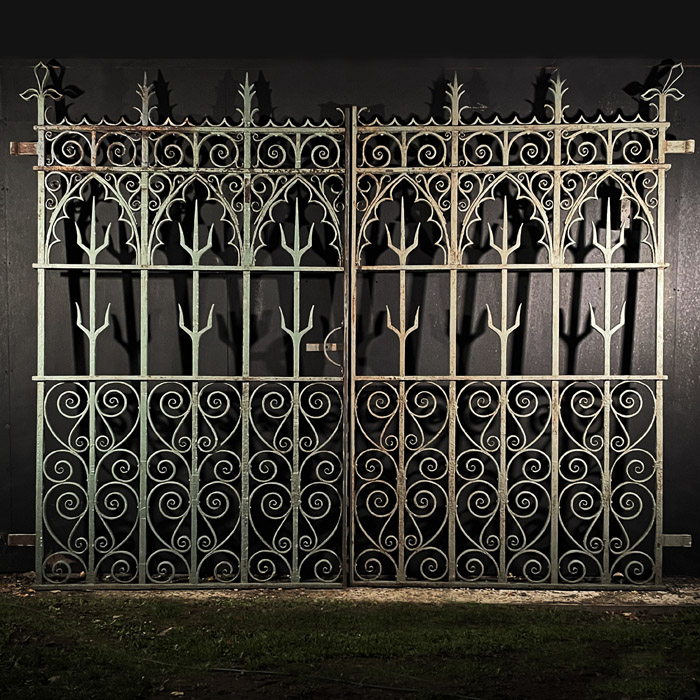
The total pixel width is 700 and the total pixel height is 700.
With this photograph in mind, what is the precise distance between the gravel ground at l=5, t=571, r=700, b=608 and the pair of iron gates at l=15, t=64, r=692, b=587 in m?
0.09

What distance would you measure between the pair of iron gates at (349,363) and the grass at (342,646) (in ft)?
1.15

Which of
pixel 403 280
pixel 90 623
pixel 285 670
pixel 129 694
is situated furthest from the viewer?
pixel 403 280

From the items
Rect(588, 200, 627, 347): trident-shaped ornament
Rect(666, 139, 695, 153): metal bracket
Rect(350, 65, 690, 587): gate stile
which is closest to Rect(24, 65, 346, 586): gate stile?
Rect(350, 65, 690, 587): gate stile

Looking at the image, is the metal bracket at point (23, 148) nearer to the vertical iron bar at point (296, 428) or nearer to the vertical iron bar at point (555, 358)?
the vertical iron bar at point (296, 428)

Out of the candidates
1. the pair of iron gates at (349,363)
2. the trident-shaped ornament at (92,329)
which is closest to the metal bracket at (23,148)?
the pair of iron gates at (349,363)

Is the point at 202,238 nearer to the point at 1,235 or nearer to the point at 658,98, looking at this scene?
the point at 1,235

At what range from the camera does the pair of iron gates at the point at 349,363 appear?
462cm

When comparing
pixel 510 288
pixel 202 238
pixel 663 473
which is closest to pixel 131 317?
pixel 202 238

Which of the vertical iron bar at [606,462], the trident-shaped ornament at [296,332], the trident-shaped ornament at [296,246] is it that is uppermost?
the trident-shaped ornament at [296,246]

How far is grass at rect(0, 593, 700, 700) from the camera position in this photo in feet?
11.5

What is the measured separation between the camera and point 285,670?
3.62m

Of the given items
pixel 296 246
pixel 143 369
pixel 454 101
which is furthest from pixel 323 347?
pixel 454 101

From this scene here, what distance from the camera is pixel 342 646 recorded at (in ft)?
12.7

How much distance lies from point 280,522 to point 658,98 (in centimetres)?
300
